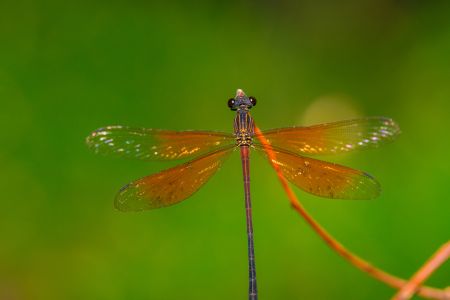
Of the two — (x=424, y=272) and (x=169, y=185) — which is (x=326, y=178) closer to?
(x=169, y=185)

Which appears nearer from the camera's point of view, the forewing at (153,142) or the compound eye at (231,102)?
the compound eye at (231,102)

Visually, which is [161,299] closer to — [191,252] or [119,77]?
[191,252]

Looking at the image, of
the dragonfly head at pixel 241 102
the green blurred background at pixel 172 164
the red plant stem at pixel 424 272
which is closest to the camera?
the red plant stem at pixel 424 272

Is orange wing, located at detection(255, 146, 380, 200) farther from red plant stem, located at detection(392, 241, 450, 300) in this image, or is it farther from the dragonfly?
red plant stem, located at detection(392, 241, 450, 300)

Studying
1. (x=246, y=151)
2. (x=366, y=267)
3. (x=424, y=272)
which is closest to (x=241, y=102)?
(x=246, y=151)

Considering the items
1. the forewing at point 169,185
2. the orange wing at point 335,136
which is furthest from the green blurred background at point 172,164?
the orange wing at point 335,136

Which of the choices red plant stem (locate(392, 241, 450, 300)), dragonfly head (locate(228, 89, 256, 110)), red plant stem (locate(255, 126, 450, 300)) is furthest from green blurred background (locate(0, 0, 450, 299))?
red plant stem (locate(392, 241, 450, 300))

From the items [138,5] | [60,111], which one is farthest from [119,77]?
[138,5]

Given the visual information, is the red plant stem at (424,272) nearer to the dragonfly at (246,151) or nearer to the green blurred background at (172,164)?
the dragonfly at (246,151)
